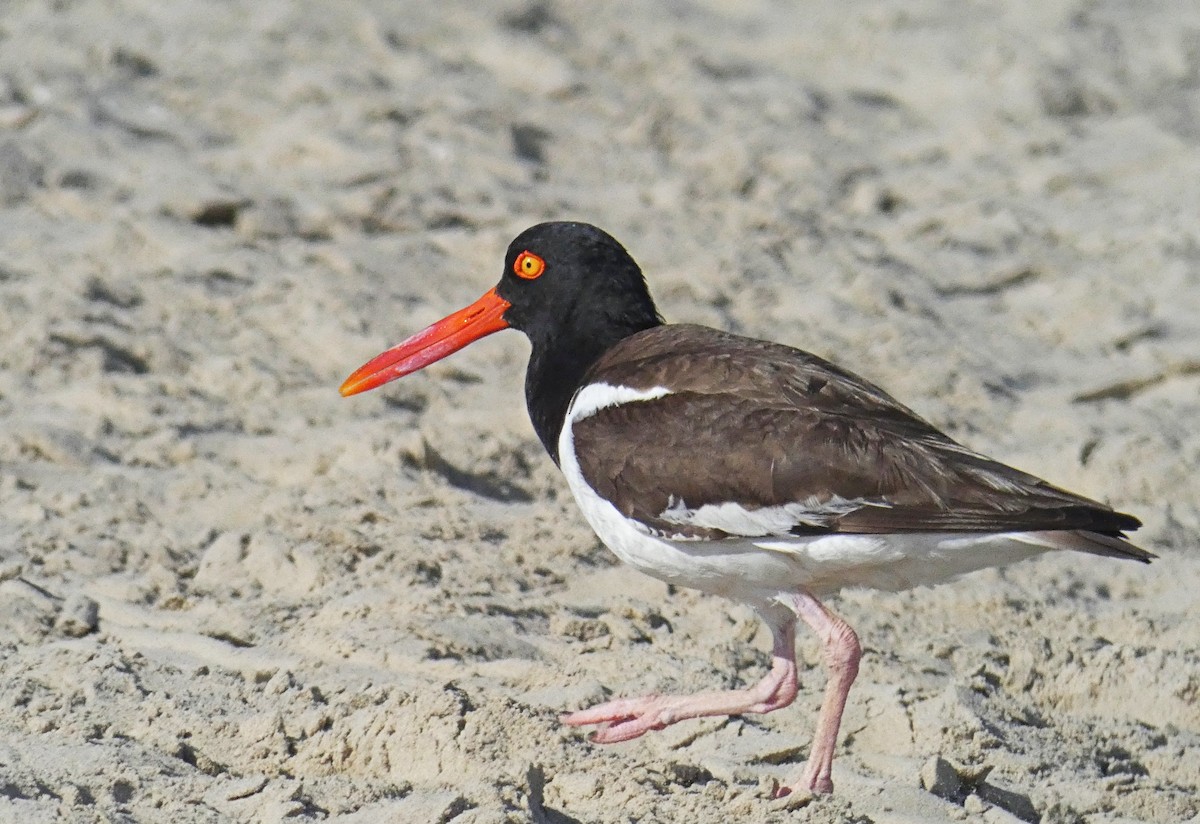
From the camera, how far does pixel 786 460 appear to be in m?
4.40

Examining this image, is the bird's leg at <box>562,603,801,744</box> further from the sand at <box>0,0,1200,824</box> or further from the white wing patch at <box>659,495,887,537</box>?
the white wing patch at <box>659,495,887,537</box>

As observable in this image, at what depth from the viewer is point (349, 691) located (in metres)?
4.42

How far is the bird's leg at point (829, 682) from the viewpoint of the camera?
4.20 meters

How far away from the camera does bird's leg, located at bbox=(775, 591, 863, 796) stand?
420 cm

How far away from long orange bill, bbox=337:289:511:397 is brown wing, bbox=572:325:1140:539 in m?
0.92

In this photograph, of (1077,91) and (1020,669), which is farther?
(1077,91)

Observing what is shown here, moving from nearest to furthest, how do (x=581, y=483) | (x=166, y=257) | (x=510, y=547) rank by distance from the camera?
1. (x=581, y=483)
2. (x=510, y=547)
3. (x=166, y=257)

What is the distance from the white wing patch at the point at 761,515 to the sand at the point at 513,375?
2.04 ft

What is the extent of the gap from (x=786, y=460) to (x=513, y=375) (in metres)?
2.50

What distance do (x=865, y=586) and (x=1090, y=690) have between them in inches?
37.4

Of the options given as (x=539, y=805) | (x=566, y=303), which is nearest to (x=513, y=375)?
(x=566, y=303)

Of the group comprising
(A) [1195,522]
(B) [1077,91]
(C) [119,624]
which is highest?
(B) [1077,91]

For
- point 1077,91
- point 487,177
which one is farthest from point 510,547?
point 1077,91

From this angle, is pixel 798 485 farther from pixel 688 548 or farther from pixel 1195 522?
pixel 1195 522
